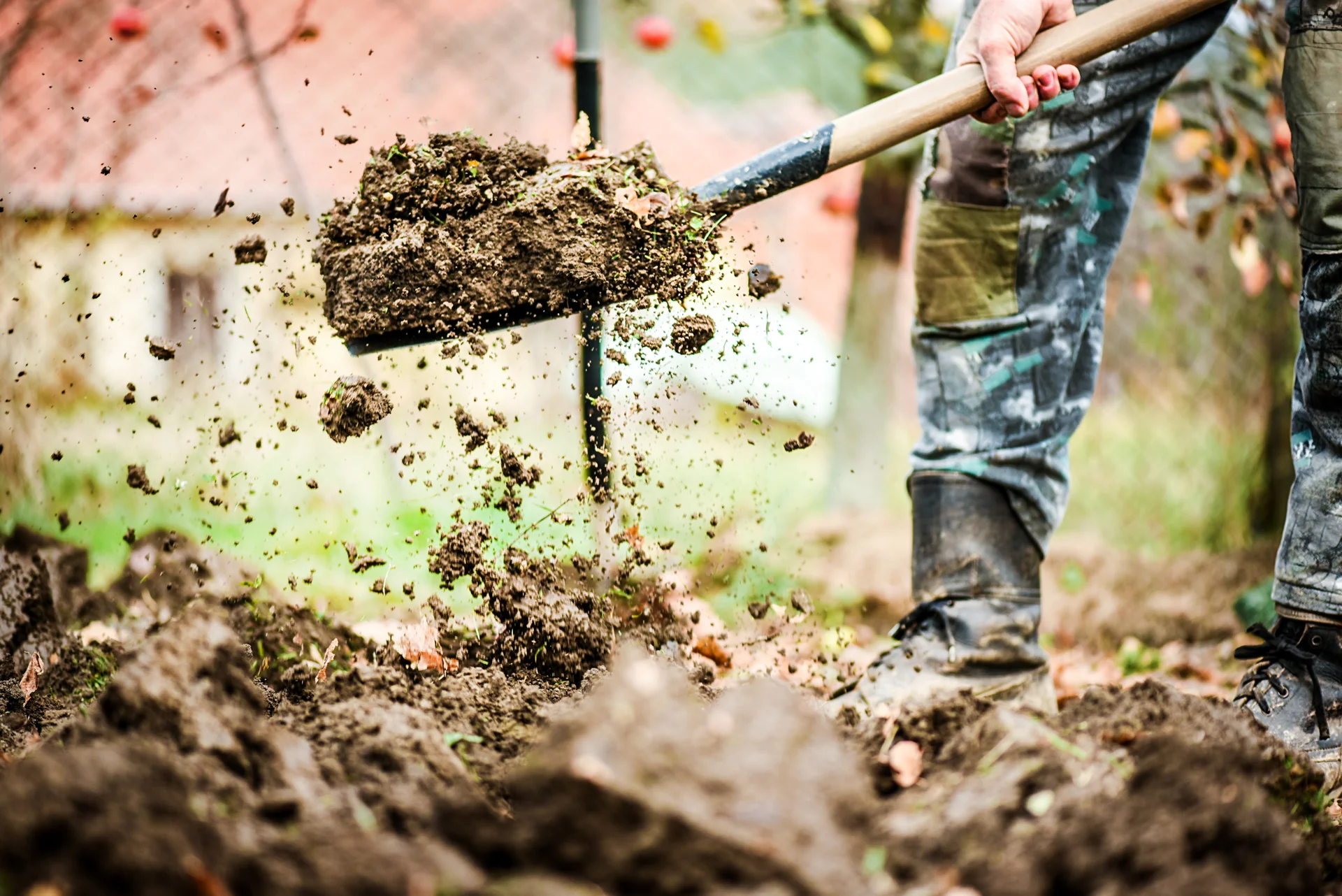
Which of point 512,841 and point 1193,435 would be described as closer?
point 512,841

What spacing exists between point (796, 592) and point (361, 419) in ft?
2.97

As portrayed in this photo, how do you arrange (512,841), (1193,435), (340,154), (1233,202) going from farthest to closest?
(340,154)
(1193,435)
(1233,202)
(512,841)

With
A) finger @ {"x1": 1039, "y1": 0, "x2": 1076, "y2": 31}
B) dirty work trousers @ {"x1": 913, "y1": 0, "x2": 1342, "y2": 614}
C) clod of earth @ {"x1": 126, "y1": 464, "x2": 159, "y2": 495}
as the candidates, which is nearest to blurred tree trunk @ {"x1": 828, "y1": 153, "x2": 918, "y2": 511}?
dirty work trousers @ {"x1": 913, "y1": 0, "x2": 1342, "y2": 614}

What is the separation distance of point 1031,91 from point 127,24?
241cm

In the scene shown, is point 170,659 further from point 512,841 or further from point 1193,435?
point 1193,435

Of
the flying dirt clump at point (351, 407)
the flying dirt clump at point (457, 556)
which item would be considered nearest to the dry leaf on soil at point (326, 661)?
the flying dirt clump at point (457, 556)

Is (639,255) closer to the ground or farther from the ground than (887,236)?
closer to the ground

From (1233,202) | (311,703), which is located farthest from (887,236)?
(311,703)

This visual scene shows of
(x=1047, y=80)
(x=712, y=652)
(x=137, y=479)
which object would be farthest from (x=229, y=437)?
(x=1047, y=80)

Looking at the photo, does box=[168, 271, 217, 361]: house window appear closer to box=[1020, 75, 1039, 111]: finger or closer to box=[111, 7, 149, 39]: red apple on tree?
box=[111, 7, 149, 39]: red apple on tree

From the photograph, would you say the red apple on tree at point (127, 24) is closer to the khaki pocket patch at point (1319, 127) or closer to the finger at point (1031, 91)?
the finger at point (1031, 91)

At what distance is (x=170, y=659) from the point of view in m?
1.19

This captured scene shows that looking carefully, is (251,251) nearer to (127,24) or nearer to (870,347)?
(127,24)

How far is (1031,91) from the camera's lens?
1.86 meters
